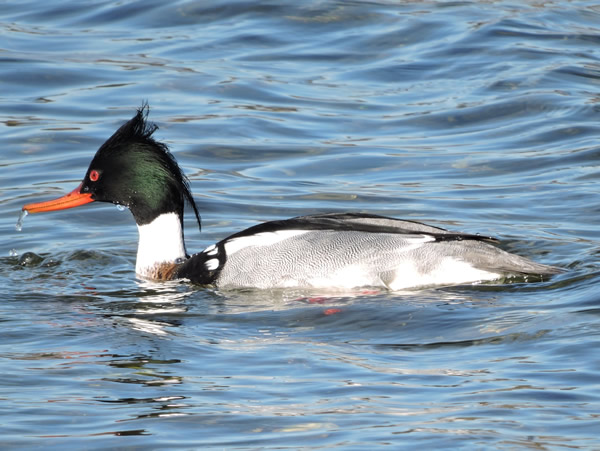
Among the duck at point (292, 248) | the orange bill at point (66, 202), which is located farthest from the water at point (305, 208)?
the orange bill at point (66, 202)

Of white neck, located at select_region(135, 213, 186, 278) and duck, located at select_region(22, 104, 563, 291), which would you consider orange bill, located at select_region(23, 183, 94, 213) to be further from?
white neck, located at select_region(135, 213, 186, 278)

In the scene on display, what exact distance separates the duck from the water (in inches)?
7.1

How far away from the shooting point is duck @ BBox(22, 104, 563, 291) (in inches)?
331

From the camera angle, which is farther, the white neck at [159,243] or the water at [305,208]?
the white neck at [159,243]

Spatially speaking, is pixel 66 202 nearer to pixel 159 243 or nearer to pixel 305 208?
pixel 159 243

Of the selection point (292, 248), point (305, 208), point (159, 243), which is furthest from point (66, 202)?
point (305, 208)

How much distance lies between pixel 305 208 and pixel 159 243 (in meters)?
2.14

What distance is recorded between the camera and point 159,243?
9.33 m

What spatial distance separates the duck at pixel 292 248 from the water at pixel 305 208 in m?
0.18

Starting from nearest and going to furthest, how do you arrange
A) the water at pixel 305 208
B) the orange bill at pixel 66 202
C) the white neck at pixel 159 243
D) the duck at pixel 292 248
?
the water at pixel 305 208 < the duck at pixel 292 248 < the white neck at pixel 159 243 < the orange bill at pixel 66 202

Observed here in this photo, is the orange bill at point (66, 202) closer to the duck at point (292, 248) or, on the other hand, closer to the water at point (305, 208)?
the duck at point (292, 248)

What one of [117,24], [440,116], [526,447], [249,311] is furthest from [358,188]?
[117,24]

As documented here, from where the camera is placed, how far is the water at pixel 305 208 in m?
5.98

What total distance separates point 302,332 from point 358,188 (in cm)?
430
